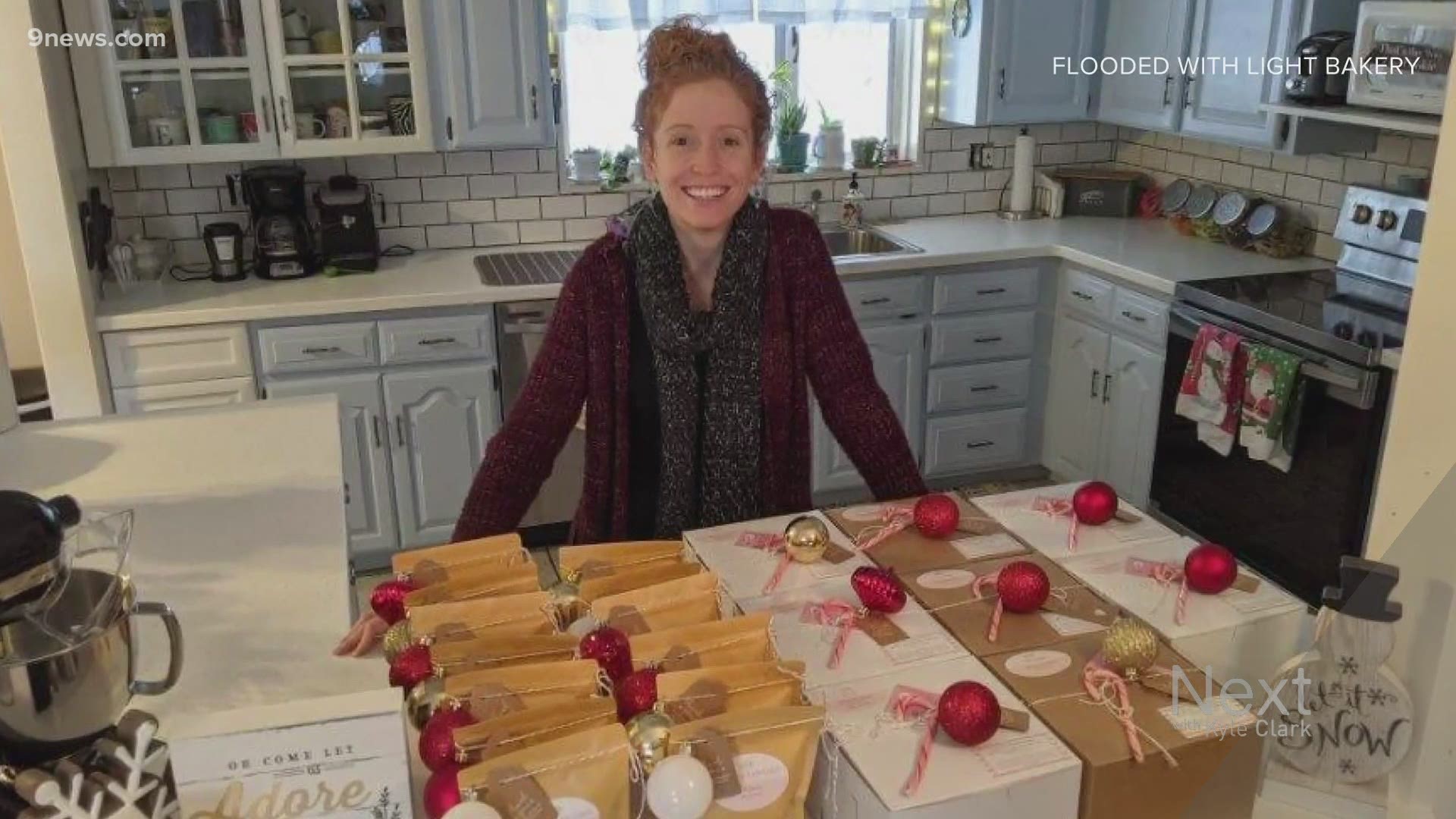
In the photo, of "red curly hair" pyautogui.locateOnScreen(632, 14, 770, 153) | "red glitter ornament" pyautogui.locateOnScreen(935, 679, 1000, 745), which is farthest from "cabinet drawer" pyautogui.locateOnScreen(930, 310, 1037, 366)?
"red glitter ornament" pyautogui.locateOnScreen(935, 679, 1000, 745)

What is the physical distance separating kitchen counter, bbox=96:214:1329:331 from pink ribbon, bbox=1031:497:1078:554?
83.4 inches

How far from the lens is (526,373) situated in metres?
3.39

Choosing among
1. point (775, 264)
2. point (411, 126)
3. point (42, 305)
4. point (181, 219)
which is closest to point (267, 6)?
point (411, 126)

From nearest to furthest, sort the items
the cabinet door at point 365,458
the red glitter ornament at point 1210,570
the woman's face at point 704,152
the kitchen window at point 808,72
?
1. the red glitter ornament at point 1210,570
2. the woman's face at point 704,152
3. the cabinet door at point 365,458
4. the kitchen window at point 808,72

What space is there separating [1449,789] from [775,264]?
3.42ft

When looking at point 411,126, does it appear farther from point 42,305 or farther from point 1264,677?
point 1264,677

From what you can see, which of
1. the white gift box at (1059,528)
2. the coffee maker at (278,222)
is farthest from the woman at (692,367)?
the coffee maker at (278,222)

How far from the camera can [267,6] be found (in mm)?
3309

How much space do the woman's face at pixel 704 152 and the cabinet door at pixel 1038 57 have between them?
272cm

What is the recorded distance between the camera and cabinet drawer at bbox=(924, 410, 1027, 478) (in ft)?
13.4

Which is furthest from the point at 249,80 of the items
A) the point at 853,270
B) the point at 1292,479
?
the point at 1292,479

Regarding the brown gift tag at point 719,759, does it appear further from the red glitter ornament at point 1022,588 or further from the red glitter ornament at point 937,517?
the red glitter ornament at point 937,517

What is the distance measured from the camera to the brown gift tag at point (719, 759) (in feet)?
3.12

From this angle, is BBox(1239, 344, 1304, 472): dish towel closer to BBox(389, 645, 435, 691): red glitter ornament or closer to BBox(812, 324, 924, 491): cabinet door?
BBox(812, 324, 924, 491): cabinet door
